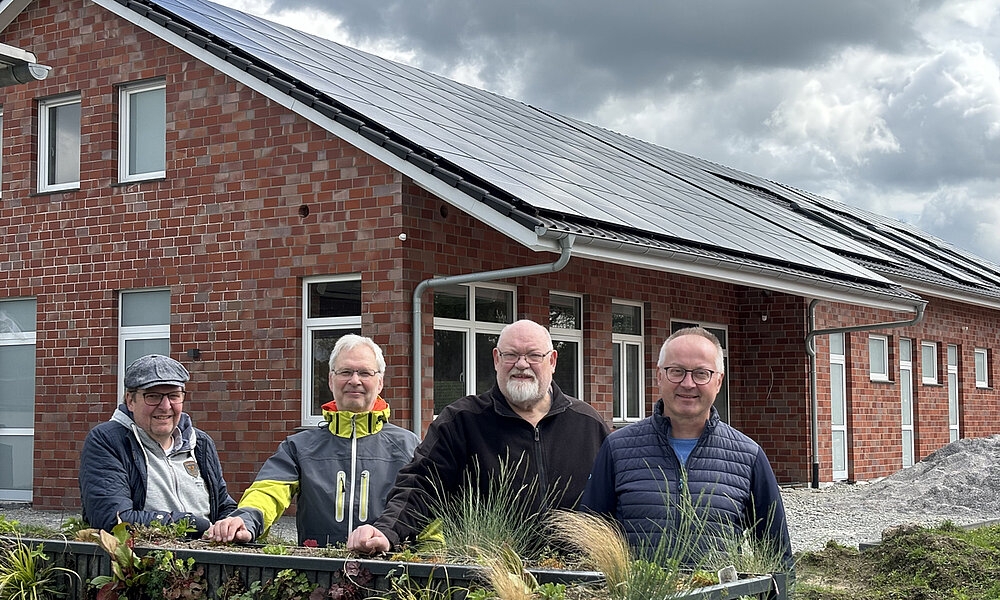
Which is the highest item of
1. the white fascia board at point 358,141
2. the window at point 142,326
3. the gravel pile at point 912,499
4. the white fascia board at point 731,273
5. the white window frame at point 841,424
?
the white fascia board at point 358,141

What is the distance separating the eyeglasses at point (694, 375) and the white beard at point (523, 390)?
0.55 meters

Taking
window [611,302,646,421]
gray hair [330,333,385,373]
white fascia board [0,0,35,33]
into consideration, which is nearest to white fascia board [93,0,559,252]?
white fascia board [0,0,35,33]

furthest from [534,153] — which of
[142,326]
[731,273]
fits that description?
[142,326]

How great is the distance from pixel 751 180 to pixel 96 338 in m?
Result: 13.8

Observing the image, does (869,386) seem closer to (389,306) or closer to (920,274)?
(920,274)

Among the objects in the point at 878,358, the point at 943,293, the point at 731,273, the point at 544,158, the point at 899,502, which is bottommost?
the point at 899,502

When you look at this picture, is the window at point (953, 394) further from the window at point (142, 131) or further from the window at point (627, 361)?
the window at point (142, 131)

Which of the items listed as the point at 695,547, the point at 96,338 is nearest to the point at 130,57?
the point at 96,338

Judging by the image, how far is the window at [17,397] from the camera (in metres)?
13.9

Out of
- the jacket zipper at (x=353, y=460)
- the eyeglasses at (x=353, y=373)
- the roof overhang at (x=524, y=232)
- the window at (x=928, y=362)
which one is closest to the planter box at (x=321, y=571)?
the jacket zipper at (x=353, y=460)

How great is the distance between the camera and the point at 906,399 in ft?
67.2

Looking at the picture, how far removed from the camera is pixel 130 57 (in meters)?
13.4

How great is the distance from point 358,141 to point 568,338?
3.78m

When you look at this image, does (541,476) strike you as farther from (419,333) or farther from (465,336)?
(465,336)
